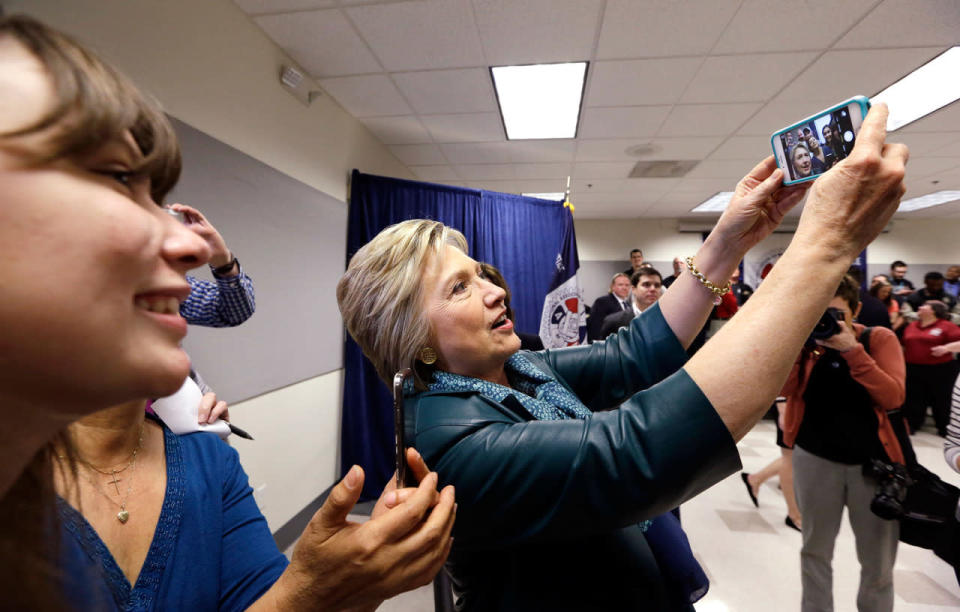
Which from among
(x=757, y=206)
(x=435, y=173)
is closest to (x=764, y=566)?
(x=757, y=206)

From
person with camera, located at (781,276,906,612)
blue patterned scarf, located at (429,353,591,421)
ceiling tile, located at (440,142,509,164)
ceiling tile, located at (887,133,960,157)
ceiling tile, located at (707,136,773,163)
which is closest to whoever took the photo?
blue patterned scarf, located at (429,353,591,421)

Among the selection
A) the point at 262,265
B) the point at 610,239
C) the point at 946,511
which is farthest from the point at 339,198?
the point at 610,239

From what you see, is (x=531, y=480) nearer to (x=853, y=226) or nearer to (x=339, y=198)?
(x=853, y=226)

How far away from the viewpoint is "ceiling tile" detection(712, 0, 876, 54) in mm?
2105

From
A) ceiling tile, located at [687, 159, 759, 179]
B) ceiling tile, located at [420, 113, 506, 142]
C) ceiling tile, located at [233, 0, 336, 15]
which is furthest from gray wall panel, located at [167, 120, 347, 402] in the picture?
ceiling tile, located at [687, 159, 759, 179]

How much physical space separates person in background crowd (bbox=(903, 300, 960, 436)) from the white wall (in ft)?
18.9

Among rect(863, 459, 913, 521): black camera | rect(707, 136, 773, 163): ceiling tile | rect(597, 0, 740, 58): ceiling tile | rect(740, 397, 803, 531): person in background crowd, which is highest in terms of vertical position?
rect(707, 136, 773, 163): ceiling tile

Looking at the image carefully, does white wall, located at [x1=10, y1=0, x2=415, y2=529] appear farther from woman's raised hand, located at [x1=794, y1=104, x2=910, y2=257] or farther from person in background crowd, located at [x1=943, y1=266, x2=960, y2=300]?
person in background crowd, located at [x1=943, y1=266, x2=960, y2=300]

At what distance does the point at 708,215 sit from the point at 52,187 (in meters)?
8.87

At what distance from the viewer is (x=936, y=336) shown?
162 inches

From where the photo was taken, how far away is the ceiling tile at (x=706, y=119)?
3.27 metres

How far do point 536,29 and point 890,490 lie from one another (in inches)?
104

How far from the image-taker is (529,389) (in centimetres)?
92

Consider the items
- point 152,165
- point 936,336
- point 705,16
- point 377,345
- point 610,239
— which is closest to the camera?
point 152,165
